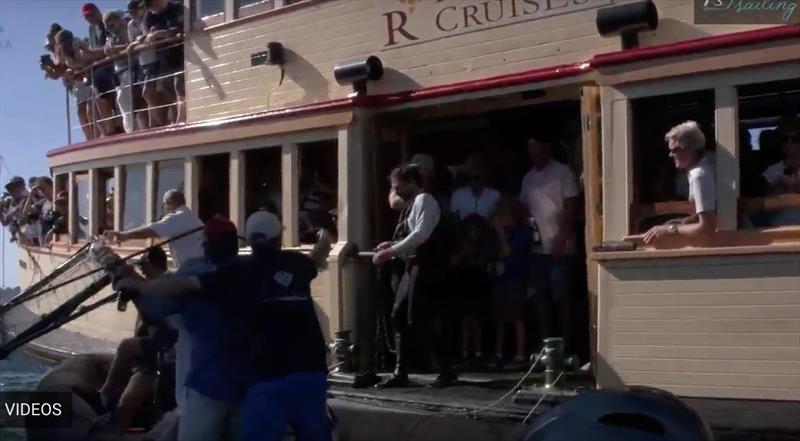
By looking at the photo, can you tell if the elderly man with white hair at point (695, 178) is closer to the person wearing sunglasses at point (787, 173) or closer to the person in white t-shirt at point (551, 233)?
the person wearing sunglasses at point (787, 173)

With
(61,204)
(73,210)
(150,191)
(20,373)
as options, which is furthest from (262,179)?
(61,204)

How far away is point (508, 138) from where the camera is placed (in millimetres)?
8500

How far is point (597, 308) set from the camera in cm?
623

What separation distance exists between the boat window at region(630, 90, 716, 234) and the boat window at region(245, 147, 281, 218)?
3375 mm

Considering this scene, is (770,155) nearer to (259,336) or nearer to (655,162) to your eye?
(655,162)

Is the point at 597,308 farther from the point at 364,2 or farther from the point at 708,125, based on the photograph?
→ the point at 364,2

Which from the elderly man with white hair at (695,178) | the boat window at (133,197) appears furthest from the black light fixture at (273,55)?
the elderly man with white hair at (695,178)

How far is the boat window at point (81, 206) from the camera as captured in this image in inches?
423

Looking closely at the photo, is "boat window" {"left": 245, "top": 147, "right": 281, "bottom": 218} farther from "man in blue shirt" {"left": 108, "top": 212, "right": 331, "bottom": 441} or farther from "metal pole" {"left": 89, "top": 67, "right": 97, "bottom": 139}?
"man in blue shirt" {"left": 108, "top": 212, "right": 331, "bottom": 441}

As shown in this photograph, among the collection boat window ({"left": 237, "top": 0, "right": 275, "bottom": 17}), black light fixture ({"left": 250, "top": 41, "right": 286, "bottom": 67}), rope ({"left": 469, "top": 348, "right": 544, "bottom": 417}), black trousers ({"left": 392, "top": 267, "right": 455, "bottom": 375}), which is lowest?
rope ({"left": 469, "top": 348, "right": 544, "bottom": 417})

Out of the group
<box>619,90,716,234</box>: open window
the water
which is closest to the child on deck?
<box>619,90,716,234</box>: open window

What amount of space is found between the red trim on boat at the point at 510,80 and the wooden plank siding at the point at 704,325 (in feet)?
3.81

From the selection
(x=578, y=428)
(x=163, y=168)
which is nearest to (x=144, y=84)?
(x=163, y=168)

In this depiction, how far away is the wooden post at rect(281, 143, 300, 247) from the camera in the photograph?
819 cm
